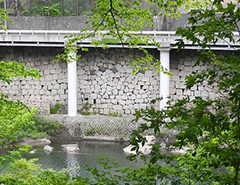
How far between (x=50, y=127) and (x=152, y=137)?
14.4ft

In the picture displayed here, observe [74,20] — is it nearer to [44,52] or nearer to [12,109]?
[44,52]

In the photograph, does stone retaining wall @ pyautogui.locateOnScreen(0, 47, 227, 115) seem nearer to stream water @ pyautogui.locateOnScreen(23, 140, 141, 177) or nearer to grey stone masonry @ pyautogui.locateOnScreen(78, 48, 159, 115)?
grey stone masonry @ pyautogui.locateOnScreen(78, 48, 159, 115)

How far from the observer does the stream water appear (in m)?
13.1

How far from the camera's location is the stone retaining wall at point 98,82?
60.2 ft

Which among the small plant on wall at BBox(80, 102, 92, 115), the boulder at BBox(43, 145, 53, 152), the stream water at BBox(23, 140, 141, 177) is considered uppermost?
the small plant on wall at BBox(80, 102, 92, 115)

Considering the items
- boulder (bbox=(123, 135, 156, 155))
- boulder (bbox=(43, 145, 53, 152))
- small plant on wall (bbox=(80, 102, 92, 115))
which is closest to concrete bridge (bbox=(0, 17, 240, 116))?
small plant on wall (bbox=(80, 102, 92, 115))

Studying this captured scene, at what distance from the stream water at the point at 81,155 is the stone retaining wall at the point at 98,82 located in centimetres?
290

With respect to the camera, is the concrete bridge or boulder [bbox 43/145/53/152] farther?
the concrete bridge

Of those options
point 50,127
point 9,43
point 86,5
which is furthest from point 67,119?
point 86,5

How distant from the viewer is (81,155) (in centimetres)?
1452

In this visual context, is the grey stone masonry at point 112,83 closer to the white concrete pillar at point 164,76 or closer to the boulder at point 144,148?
the white concrete pillar at point 164,76

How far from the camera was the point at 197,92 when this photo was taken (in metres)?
18.0

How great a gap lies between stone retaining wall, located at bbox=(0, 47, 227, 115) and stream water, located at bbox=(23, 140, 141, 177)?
290 cm

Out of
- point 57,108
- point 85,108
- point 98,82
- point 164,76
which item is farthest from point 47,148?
point 164,76
